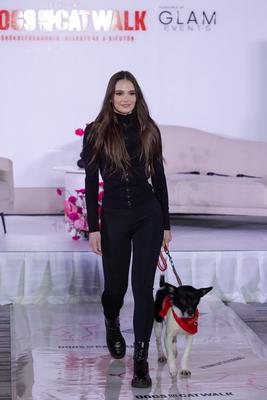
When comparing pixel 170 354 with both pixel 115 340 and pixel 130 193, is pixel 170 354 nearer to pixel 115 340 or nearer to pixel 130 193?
pixel 115 340

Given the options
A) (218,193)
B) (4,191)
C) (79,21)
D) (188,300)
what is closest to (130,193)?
(188,300)

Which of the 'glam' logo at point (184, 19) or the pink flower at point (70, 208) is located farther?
the 'glam' logo at point (184, 19)

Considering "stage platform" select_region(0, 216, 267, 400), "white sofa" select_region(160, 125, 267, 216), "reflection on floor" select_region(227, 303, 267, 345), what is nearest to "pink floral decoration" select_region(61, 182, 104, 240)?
"stage platform" select_region(0, 216, 267, 400)

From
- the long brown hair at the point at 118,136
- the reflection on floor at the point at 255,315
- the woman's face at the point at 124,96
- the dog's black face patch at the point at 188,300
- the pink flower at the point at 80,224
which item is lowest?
the reflection on floor at the point at 255,315

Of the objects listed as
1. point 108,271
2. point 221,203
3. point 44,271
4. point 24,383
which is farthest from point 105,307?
point 221,203

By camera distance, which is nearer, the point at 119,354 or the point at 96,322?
the point at 119,354

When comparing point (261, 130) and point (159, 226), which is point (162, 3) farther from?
point (159, 226)

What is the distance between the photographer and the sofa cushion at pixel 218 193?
6.32 metres

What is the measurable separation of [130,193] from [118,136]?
0.24 metres

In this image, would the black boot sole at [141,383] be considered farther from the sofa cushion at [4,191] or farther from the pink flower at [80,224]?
the sofa cushion at [4,191]

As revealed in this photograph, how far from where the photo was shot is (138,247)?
3250 millimetres

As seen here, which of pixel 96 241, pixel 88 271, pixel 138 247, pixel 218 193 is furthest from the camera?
pixel 218 193

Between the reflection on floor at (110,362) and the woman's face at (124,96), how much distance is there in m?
1.13

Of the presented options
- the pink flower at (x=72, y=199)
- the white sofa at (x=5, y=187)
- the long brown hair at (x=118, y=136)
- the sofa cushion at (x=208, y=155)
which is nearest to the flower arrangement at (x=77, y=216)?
the pink flower at (x=72, y=199)
